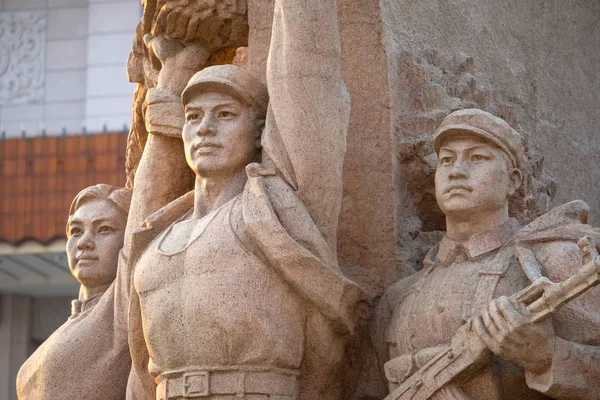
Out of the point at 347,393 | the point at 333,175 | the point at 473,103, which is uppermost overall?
the point at 473,103

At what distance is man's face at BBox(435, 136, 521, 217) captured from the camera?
7199 mm

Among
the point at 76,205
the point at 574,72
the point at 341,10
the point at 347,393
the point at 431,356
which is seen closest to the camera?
the point at 431,356

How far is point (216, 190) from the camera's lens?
24.7ft

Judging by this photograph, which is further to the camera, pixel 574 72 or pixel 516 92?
pixel 574 72

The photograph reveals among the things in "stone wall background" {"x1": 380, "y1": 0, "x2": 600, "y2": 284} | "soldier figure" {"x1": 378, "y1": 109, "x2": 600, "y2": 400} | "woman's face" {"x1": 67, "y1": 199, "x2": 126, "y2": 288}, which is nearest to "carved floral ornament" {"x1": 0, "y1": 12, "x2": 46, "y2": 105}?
"stone wall background" {"x1": 380, "y1": 0, "x2": 600, "y2": 284}

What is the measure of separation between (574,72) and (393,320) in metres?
2.91

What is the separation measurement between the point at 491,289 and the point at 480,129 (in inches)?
28.8

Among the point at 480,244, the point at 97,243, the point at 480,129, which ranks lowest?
the point at 480,244

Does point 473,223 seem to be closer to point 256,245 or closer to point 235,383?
point 256,245

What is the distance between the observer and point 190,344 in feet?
23.2

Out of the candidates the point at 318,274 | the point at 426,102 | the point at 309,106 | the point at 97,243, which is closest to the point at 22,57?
the point at 97,243

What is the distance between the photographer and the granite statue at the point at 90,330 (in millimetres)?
7992

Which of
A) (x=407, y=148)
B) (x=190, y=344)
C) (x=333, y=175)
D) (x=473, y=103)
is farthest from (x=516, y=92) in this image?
(x=190, y=344)

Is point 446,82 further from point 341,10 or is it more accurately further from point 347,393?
point 347,393
